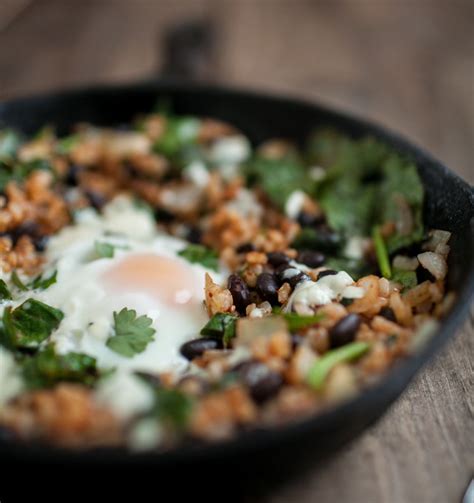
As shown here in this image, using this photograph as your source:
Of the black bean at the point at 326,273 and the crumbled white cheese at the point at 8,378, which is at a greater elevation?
the black bean at the point at 326,273

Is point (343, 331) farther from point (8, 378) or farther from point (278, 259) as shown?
point (8, 378)

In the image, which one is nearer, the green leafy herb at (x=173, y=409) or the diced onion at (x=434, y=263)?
the green leafy herb at (x=173, y=409)

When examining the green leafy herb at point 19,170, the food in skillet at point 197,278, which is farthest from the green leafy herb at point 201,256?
the green leafy herb at point 19,170

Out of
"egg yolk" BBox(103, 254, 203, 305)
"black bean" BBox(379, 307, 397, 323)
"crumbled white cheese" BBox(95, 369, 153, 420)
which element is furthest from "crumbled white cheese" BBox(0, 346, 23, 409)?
"black bean" BBox(379, 307, 397, 323)

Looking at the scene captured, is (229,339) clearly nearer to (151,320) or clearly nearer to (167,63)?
(151,320)

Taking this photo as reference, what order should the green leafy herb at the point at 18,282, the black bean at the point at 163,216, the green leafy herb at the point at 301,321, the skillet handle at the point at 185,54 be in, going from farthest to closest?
the skillet handle at the point at 185,54
the black bean at the point at 163,216
the green leafy herb at the point at 18,282
the green leafy herb at the point at 301,321

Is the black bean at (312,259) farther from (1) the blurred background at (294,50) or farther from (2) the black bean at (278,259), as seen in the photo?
(1) the blurred background at (294,50)

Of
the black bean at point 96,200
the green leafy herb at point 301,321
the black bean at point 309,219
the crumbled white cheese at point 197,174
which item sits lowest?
the green leafy herb at point 301,321
